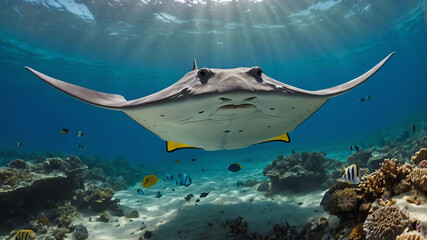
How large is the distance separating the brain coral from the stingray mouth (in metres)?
1.66

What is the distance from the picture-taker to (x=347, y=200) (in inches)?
115

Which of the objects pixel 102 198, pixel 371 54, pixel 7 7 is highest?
pixel 371 54

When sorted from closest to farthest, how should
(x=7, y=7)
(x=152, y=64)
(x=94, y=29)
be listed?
(x=7, y=7), (x=94, y=29), (x=152, y=64)

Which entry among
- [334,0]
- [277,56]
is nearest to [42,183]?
[334,0]

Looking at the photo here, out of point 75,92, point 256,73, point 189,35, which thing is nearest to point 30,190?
point 75,92

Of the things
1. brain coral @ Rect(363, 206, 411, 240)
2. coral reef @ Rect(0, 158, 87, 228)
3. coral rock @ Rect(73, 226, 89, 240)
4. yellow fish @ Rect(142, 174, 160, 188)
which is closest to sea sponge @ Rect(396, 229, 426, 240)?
brain coral @ Rect(363, 206, 411, 240)

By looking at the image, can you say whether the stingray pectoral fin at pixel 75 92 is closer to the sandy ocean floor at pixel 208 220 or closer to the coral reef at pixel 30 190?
the sandy ocean floor at pixel 208 220

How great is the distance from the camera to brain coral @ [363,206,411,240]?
78.6 inches

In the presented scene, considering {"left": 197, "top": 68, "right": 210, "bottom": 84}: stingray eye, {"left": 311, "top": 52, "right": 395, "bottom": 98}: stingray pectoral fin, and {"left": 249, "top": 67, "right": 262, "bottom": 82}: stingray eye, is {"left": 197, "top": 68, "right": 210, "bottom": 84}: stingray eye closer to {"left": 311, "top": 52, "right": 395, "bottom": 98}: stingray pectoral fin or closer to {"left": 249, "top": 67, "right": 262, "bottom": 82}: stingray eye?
{"left": 249, "top": 67, "right": 262, "bottom": 82}: stingray eye

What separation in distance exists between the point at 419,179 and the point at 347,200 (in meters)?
0.83

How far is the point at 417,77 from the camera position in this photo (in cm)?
7788

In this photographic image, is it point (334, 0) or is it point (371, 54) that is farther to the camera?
point (371, 54)

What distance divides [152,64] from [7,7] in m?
15.2

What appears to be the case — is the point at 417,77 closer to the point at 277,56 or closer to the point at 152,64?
the point at 277,56
